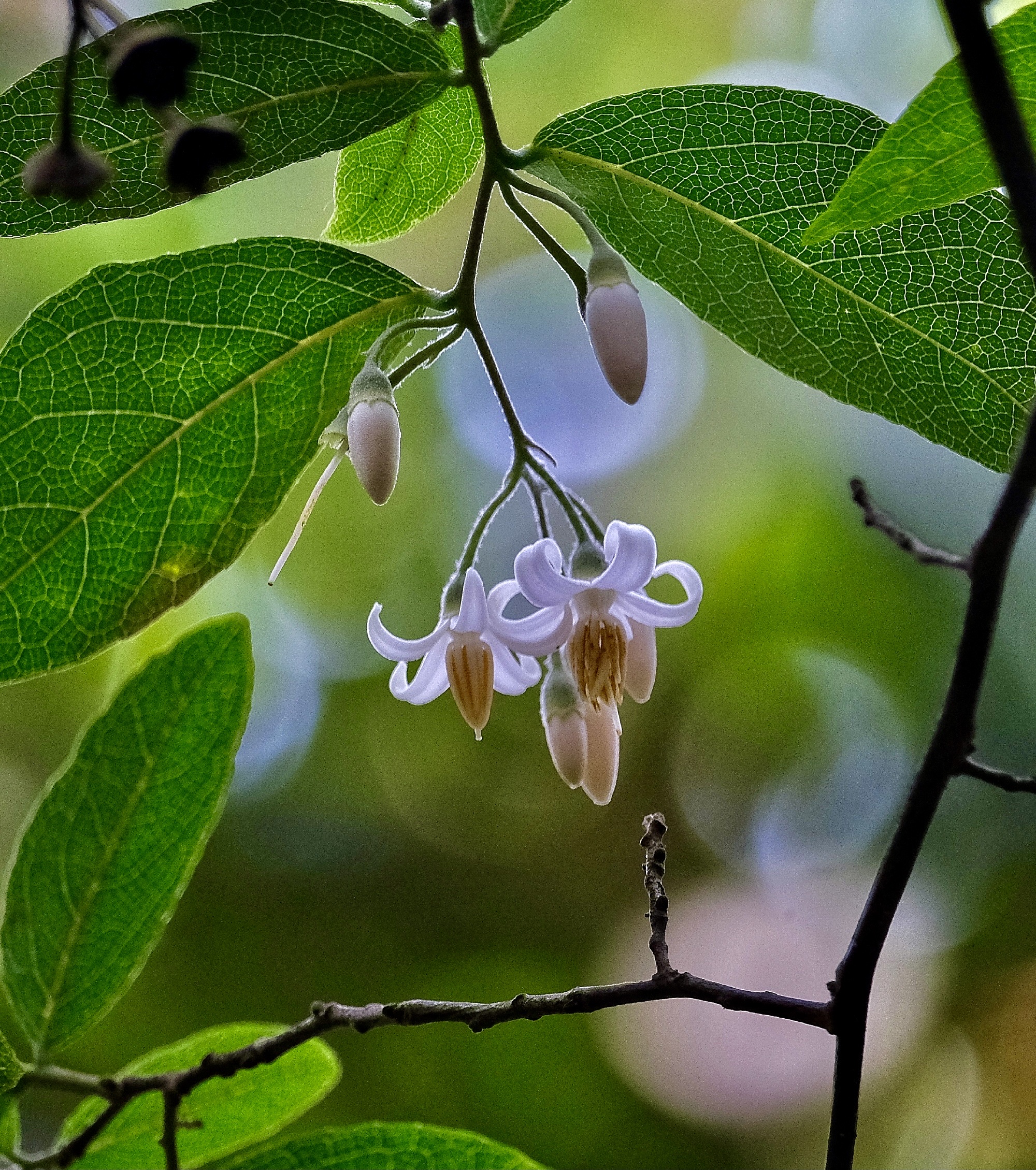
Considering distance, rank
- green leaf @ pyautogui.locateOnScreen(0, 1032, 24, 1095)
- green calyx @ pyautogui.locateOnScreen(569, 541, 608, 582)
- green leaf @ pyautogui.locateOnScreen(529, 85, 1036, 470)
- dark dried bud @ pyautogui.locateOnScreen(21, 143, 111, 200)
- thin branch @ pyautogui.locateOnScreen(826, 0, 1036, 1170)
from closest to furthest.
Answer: thin branch @ pyautogui.locateOnScreen(826, 0, 1036, 1170)
dark dried bud @ pyautogui.locateOnScreen(21, 143, 111, 200)
green leaf @ pyautogui.locateOnScreen(529, 85, 1036, 470)
green leaf @ pyautogui.locateOnScreen(0, 1032, 24, 1095)
green calyx @ pyautogui.locateOnScreen(569, 541, 608, 582)

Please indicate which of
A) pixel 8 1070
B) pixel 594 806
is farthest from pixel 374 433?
pixel 594 806

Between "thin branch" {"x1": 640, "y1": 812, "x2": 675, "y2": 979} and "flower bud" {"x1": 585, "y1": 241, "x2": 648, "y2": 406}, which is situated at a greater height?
"flower bud" {"x1": 585, "y1": 241, "x2": 648, "y2": 406}

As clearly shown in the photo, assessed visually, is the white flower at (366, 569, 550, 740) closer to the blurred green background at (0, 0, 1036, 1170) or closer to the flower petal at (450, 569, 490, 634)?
the flower petal at (450, 569, 490, 634)

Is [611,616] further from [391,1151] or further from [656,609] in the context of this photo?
[391,1151]

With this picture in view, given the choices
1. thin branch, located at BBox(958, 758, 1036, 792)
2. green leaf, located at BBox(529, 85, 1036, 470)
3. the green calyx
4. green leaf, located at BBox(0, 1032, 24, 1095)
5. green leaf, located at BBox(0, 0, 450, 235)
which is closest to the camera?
thin branch, located at BBox(958, 758, 1036, 792)

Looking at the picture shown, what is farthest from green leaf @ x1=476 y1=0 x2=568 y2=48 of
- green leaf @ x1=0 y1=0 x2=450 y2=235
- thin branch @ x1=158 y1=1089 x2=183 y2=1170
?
thin branch @ x1=158 y1=1089 x2=183 y2=1170

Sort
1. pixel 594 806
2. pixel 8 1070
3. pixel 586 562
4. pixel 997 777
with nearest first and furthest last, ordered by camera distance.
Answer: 1. pixel 997 777
2. pixel 8 1070
3. pixel 586 562
4. pixel 594 806

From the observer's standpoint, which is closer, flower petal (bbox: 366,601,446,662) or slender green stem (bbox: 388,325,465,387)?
slender green stem (bbox: 388,325,465,387)

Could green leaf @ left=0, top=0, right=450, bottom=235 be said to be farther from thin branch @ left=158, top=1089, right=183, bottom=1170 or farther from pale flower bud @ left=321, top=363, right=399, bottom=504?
thin branch @ left=158, top=1089, right=183, bottom=1170
